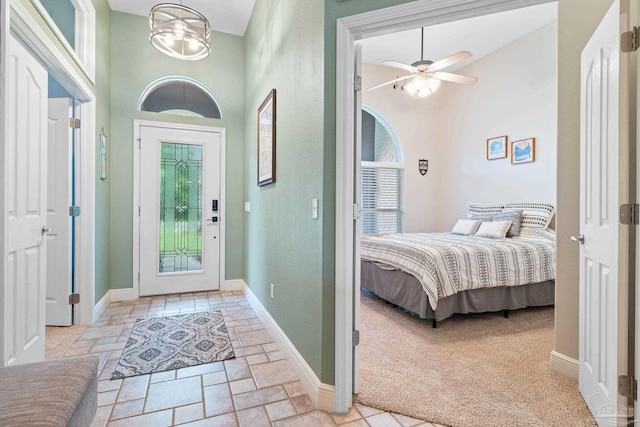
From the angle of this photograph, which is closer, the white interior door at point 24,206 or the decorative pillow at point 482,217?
the white interior door at point 24,206

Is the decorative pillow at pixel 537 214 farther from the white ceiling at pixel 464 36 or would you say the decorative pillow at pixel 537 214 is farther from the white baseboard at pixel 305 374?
the white baseboard at pixel 305 374

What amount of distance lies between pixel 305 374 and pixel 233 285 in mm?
2435

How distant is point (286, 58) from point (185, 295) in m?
Answer: 3.02

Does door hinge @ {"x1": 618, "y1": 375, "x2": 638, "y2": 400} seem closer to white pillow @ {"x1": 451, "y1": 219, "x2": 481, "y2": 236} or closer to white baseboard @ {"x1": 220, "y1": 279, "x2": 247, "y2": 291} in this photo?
white pillow @ {"x1": 451, "y1": 219, "x2": 481, "y2": 236}

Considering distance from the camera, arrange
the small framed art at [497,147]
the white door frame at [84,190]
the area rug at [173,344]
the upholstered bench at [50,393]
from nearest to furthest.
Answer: the upholstered bench at [50,393] < the area rug at [173,344] < the white door frame at [84,190] < the small framed art at [497,147]

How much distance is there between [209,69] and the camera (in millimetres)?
4039

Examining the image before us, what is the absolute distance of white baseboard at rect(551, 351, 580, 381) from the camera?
6.68ft

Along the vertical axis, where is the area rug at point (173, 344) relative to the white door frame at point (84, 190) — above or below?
below

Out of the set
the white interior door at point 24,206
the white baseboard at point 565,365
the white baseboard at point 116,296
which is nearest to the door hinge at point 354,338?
the white baseboard at point 565,365

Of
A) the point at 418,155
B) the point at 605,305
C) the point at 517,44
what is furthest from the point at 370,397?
the point at 517,44

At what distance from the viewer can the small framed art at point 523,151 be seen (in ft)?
14.1

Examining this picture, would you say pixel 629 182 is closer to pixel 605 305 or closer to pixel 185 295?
pixel 605 305

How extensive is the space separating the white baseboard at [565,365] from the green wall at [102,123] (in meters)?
3.99

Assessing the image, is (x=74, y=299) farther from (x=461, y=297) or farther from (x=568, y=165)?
(x=568, y=165)
